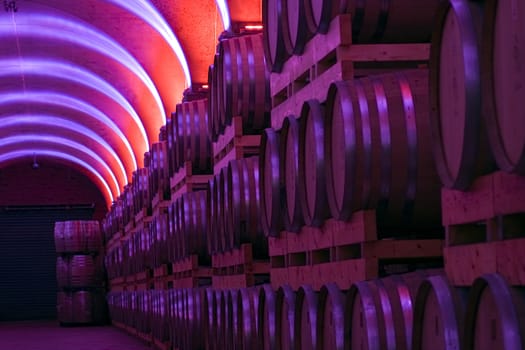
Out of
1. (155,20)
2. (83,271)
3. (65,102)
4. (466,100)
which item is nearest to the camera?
(466,100)

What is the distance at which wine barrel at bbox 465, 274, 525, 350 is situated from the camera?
336 cm

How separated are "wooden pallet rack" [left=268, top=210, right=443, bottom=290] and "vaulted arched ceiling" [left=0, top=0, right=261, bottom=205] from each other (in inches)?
216

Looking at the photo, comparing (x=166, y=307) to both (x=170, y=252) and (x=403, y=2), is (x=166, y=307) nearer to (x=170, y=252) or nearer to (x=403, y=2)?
(x=170, y=252)

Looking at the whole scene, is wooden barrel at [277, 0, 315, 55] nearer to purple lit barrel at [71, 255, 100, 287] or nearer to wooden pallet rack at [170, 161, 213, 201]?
wooden pallet rack at [170, 161, 213, 201]

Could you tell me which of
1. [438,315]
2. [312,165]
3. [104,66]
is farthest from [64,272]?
[438,315]

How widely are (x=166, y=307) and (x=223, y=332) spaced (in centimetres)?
495

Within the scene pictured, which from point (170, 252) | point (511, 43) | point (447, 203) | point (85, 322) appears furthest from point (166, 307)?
point (85, 322)

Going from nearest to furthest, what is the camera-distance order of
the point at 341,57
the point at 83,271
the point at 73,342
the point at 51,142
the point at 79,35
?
the point at 341,57
the point at 73,342
the point at 79,35
the point at 83,271
the point at 51,142

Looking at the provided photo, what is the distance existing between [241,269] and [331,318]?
142 inches

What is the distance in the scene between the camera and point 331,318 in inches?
214

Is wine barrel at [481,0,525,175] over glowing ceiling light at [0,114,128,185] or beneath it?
beneath

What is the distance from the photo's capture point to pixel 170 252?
514 inches

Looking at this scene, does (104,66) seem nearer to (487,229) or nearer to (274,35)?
(274,35)

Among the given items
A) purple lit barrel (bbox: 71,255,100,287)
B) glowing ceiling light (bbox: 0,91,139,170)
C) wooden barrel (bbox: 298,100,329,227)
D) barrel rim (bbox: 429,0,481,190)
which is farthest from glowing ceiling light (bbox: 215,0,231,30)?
purple lit barrel (bbox: 71,255,100,287)
